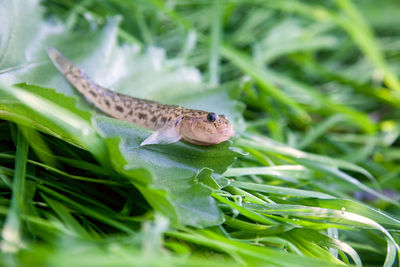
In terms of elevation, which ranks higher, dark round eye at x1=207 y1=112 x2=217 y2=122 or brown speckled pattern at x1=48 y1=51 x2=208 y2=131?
brown speckled pattern at x1=48 y1=51 x2=208 y2=131

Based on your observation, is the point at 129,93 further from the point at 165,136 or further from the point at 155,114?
the point at 165,136

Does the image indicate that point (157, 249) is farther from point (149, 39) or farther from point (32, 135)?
point (149, 39)

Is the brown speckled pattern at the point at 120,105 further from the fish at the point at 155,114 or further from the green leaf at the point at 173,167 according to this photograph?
the green leaf at the point at 173,167

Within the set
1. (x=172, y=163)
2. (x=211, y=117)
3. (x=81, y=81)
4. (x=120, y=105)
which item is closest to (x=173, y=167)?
(x=172, y=163)

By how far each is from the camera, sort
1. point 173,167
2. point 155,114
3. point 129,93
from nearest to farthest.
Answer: point 173,167 < point 155,114 < point 129,93

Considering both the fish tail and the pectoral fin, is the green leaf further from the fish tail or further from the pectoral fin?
the fish tail

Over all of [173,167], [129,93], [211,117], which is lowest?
[173,167]

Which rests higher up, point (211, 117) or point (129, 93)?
point (129, 93)

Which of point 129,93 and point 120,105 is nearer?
point 120,105

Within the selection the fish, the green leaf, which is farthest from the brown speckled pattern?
the green leaf
